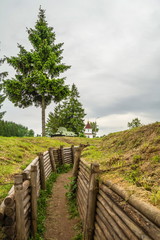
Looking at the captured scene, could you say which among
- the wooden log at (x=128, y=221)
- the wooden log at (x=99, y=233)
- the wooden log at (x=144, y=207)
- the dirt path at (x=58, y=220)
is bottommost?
the dirt path at (x=58, y=220)

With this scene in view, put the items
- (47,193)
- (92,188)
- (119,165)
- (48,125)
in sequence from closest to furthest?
(92,188) < (119,165) < (47,193) < (48,125)

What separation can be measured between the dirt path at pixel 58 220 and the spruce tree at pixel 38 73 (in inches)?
675

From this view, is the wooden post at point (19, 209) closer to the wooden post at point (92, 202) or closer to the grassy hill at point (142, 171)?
the wooden post at point (92, 202)

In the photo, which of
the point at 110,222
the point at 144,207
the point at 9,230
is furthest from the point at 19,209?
the point at 144,207

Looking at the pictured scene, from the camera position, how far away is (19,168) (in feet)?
27.9

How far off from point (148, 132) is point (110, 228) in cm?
405

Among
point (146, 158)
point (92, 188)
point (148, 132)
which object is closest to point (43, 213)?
point (92, 188)

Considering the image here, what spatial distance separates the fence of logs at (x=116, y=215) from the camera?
7.43 feet

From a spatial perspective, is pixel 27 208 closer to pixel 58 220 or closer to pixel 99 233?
pixel 58 220

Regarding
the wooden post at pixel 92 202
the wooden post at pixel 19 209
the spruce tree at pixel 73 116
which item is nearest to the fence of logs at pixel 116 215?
the wooden post at pixel 92 202

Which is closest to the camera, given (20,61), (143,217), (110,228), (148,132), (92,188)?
(143,217)

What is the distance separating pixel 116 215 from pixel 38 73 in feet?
77.1

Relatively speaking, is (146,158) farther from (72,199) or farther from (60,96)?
(60,96)

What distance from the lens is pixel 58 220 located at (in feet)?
21.3
